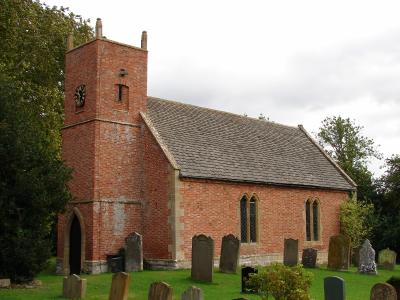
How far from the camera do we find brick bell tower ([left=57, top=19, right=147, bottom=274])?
2308 centimetres

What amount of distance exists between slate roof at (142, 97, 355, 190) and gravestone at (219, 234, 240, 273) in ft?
11.3

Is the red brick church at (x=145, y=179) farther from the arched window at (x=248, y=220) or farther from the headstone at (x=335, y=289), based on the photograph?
the headstone at (x=335, y=289)

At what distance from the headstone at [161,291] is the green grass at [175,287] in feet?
13.3


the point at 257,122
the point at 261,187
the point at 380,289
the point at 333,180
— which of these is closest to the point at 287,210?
the point at 261,187

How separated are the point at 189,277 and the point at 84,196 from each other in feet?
21.1

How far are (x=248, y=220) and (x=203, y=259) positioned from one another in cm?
766

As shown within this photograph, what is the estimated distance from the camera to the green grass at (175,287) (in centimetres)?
1583

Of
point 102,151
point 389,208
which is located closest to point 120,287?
point 102,151

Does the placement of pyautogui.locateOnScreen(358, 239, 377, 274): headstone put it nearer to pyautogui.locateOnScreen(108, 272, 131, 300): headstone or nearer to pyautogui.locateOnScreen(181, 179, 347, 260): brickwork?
pyautogui.locateOnScreen(181, 179, 347, 260): brickwork

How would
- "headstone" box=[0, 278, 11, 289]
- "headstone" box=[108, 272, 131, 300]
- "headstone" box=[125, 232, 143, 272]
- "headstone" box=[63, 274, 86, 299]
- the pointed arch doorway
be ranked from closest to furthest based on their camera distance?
1. "headstone" box=[108, 272, 131, 300]
2. "headstone" box=[63, 274, 86, 299]
3. "headstone" box=[0, 278, 11, 289]
4. "headstone" box=[125, 232, 143, 272]
5. the pointed arch doorway

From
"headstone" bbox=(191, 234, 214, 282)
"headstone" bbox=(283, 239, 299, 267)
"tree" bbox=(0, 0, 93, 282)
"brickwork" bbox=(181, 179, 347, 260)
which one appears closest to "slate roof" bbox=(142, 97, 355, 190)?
"brickwork" bbox=(181, 179, 347, 260)

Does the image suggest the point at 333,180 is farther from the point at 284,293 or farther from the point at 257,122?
the point at 284,293

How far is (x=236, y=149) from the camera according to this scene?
28.7 m

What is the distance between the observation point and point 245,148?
96.5 feet
